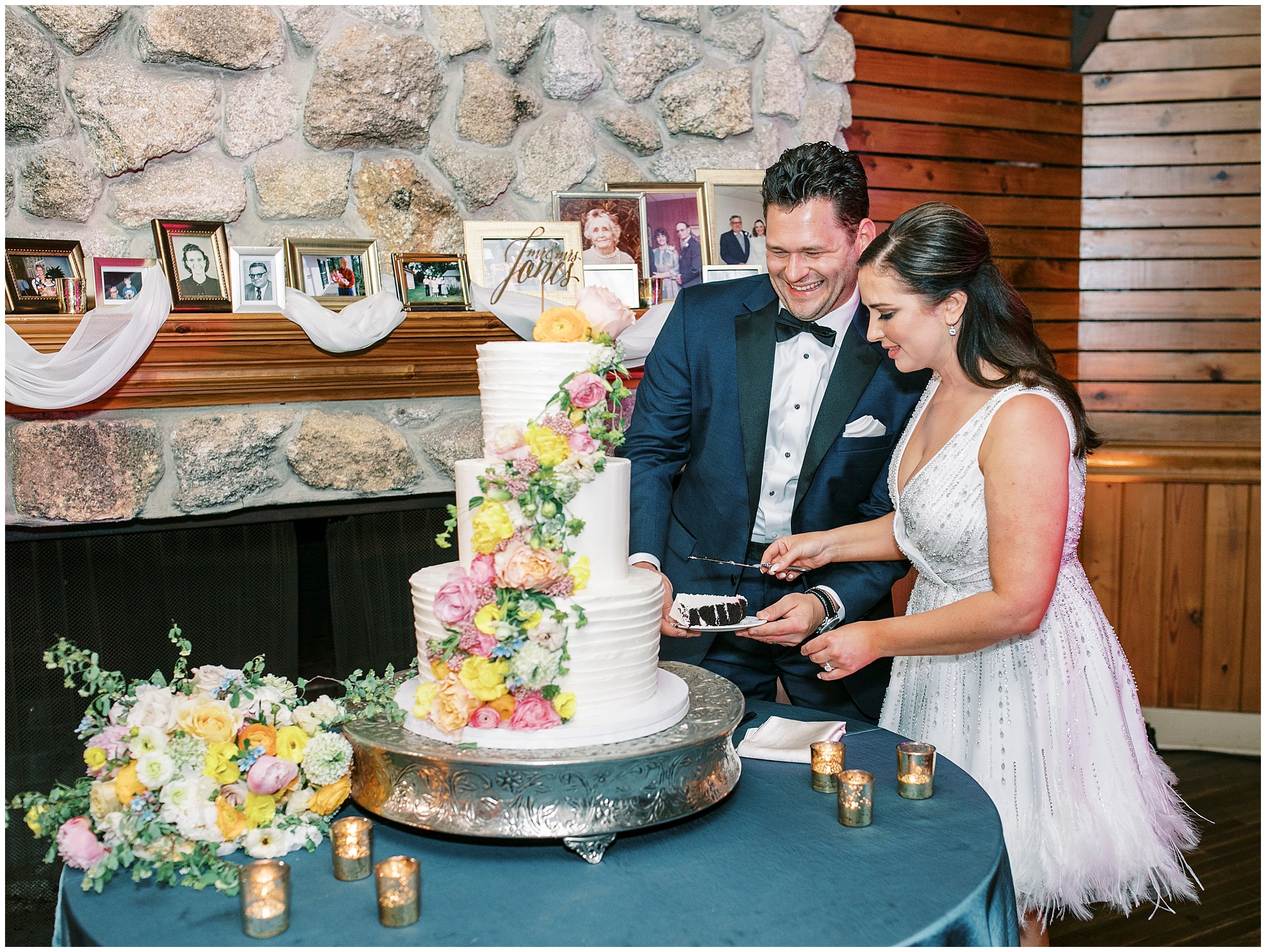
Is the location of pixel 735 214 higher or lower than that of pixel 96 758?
higher

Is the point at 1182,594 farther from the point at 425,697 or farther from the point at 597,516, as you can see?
the point at 425,697

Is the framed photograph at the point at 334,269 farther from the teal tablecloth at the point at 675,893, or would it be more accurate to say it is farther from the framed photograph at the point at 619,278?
the teal tablecloth at the point at 675,893

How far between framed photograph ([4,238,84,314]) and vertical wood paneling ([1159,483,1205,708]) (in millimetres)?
4169

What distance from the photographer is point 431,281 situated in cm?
331

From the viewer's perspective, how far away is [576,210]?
3561 mm

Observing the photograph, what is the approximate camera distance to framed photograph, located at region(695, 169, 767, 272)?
12.2 feet

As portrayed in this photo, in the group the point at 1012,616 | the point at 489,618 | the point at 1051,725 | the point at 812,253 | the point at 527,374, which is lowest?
the point at 1051,725

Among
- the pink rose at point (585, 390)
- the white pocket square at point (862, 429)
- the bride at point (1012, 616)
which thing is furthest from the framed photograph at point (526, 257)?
the pink rose at point (585, 390)

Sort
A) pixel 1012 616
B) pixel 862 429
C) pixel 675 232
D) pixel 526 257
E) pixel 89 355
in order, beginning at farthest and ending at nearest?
1. pixel 675 232
2. pixel 526 257
3. pixel 89 355
4. pixel 862 429
5. pixel 1012 616

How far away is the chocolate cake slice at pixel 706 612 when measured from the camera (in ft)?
6.73

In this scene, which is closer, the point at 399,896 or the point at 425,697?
the point at 399,896

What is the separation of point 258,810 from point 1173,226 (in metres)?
4.69

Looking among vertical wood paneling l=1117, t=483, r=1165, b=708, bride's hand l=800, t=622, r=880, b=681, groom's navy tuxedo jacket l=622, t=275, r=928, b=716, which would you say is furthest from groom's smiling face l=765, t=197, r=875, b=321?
vertical wood paneling l=1117, t=483, r=1165, b=708

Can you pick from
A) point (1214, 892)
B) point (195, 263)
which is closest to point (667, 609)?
point (195, 263)
